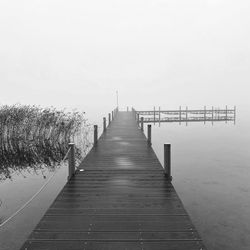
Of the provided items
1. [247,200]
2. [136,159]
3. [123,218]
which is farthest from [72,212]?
[247,200]

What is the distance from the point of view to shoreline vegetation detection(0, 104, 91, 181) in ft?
57.0

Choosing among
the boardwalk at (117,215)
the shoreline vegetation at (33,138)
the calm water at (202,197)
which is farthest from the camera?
the shoreline vegetation at (33,138)

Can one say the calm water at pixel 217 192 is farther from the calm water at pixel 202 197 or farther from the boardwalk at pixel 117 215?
the boardwalk at pixel 117 215

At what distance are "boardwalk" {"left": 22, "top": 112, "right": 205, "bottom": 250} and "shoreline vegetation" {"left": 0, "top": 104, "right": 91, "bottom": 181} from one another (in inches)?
350

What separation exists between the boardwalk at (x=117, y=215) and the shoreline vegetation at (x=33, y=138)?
8879 mm

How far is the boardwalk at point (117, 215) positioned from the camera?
485 centimetres

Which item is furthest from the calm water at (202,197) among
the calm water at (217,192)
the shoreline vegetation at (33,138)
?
the shoreline vegetation at (33,138)

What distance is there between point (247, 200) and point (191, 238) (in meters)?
7.57

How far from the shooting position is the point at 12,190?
1241cm

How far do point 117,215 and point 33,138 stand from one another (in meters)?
16.4

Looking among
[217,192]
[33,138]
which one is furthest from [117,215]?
[33,138]

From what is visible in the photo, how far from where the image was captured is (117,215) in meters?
5.98

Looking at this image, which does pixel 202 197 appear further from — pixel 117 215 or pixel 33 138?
pixel 33 138

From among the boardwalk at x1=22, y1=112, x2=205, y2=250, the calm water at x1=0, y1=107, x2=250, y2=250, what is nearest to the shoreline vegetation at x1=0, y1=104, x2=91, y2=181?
the calm water at x1=0, y1=107, x2=250, y2=250
